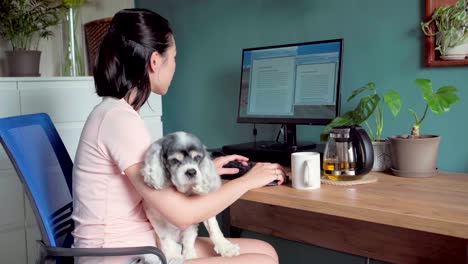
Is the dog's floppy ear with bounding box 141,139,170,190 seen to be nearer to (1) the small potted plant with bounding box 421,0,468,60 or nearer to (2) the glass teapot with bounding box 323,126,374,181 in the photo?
(2) the glass teapot with bounding box 323,126,374,181

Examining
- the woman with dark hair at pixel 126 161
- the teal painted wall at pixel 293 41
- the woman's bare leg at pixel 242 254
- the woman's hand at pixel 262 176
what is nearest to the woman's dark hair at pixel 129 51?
the woman with dark hair at pixel 126 161

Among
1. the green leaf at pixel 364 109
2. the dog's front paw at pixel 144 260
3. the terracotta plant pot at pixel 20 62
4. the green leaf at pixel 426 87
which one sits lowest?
the dog's front paw at pixel 144 260

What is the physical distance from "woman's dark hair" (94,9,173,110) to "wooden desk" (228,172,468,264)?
467 millimetres

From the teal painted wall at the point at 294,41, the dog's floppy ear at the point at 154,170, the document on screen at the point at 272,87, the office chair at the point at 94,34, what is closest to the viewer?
the dog's floppy ear at the point at 154,170

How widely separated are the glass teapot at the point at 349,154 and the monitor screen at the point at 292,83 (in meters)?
0.24

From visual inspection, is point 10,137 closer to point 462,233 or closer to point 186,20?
point 462,233

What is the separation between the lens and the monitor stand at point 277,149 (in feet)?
5.85

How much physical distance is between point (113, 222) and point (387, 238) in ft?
3.70

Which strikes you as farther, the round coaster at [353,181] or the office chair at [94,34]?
the office chair at [94,34]

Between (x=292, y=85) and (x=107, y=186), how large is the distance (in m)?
0.93

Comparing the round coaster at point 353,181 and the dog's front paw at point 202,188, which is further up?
the dog's front paw at point 202,188

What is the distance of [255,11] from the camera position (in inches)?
90.5

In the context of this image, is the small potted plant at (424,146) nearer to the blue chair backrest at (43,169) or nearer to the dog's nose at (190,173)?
the dog's nose at (190,173)

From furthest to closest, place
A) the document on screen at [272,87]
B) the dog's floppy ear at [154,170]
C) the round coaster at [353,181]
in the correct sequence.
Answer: the document on screen at [272,87] → the round coaster at [353,181] → the dog's floppy ear at [154,170]
